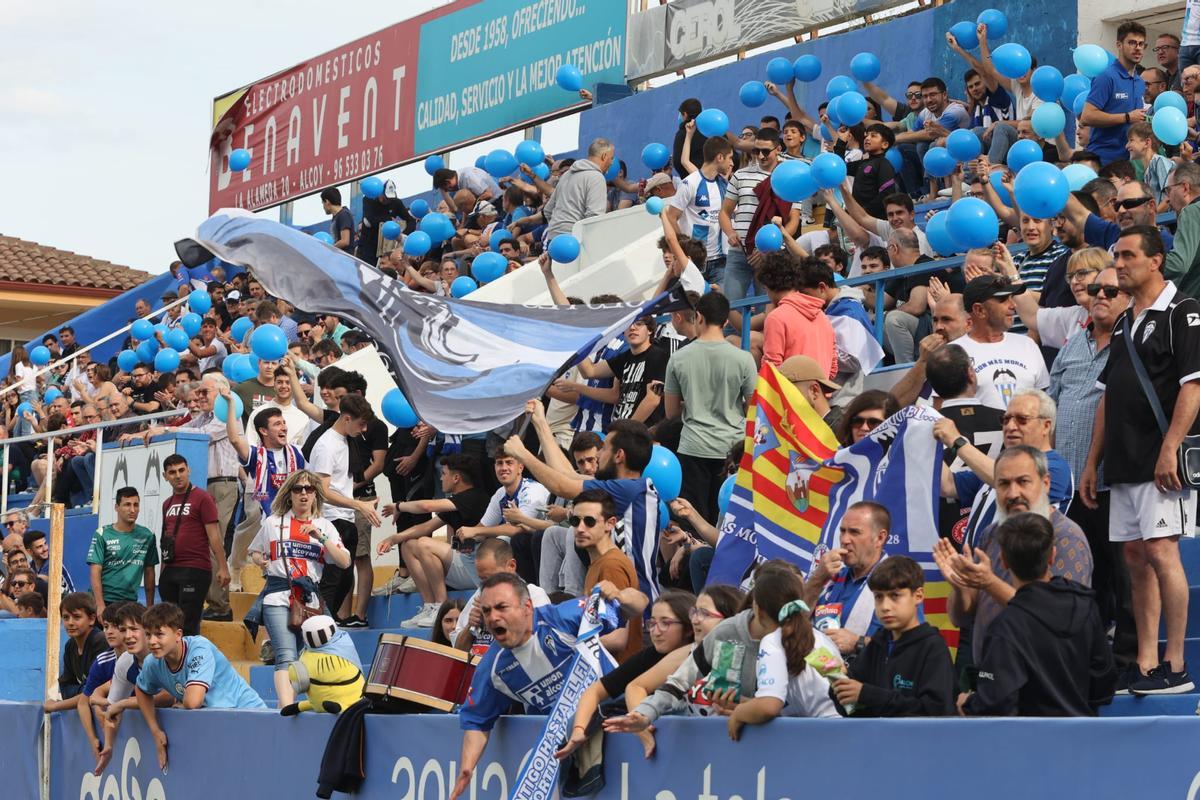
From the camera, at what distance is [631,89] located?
74.0ft

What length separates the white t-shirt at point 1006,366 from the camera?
7918mm

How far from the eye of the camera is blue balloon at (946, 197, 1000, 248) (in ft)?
31.3

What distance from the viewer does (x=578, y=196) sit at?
17359mm

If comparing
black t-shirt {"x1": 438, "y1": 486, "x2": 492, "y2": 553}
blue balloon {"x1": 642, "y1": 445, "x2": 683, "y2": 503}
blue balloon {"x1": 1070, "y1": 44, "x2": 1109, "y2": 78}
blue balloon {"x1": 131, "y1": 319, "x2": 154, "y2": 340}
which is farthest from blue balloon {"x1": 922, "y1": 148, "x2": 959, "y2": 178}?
blue balloon {"x1": 131, "y1": 319, "x2": 154, "y2": 340}

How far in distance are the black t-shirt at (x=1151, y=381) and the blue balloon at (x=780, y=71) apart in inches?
397

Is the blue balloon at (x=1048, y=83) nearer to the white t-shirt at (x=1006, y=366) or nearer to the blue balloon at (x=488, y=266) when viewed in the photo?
the white t-shirt at (x=1006, y=366)

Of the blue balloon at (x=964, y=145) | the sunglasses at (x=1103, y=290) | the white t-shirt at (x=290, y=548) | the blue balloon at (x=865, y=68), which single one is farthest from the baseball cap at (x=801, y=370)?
the blue balloon at (x=865, y=68)

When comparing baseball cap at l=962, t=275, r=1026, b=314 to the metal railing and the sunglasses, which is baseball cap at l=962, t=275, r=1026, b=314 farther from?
the metal railing

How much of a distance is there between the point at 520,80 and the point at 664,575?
1613 cm

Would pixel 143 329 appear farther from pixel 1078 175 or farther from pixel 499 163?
pixel 1078 175

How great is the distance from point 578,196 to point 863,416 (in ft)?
32.0

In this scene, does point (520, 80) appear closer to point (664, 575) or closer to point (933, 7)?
point (933, 7)

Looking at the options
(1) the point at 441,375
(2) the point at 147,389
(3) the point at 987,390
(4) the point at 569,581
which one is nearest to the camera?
(3) the point at 987,390

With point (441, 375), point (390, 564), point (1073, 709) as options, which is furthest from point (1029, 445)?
point (390, 564)
